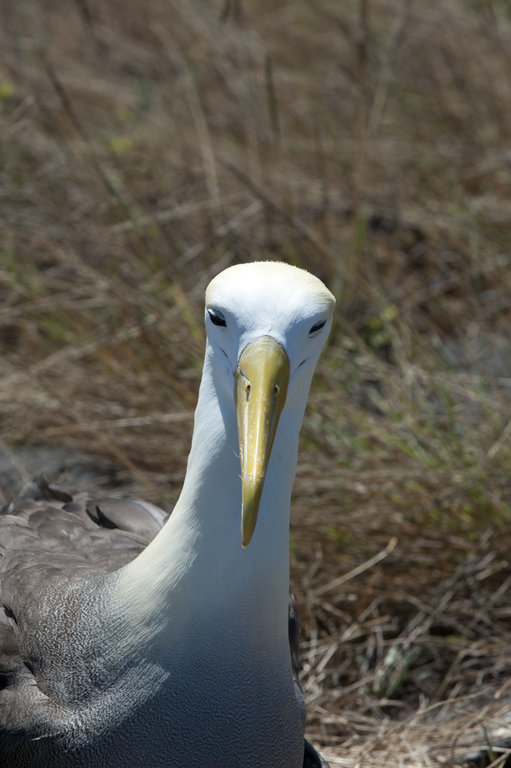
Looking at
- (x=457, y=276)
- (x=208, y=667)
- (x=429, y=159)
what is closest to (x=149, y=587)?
(x=208, y=667)

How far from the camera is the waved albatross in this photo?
194cm

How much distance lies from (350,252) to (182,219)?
0.76 meters

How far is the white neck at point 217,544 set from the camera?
6.75ft

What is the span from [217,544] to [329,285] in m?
2.75

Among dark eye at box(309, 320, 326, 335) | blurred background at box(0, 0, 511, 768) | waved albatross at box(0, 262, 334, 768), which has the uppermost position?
blurred background at box(0, 0, 511, 768)

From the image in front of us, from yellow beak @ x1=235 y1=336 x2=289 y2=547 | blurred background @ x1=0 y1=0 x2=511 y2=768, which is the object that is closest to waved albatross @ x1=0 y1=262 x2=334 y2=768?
yellow beak @ x1=235 y1=336 x2=289 y2=547

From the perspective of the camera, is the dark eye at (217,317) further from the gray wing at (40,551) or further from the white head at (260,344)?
the gray wing at (40,551)

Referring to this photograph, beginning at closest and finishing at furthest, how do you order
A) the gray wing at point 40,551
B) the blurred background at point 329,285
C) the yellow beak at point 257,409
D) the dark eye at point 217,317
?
the yellow beak at point 257,409 → the dark eye at point 217,317 → the gray wing at point 40,551 → the blurred background at point 329,285

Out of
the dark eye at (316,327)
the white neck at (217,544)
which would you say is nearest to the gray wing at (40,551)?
the white neck at (217,544)

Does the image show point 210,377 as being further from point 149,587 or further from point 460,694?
point 460,694

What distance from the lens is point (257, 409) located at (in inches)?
73.8

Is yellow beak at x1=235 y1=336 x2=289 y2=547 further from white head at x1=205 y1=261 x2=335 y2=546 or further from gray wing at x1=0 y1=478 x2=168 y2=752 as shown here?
gray wing at x1=0 y1=478 x2=168 y2=752

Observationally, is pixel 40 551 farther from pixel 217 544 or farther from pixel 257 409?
pixel 257 409

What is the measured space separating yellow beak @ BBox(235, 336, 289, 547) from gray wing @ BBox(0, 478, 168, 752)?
769 mm
